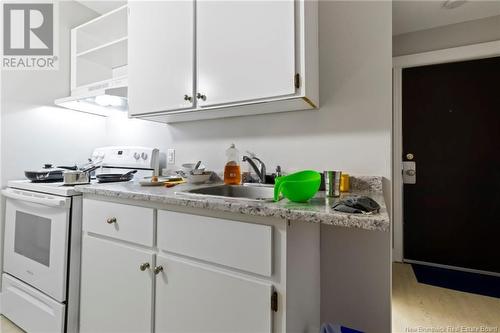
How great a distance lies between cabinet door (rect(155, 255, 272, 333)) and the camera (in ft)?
2.77

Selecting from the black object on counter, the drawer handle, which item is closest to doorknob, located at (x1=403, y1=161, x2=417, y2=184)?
the black object on counter

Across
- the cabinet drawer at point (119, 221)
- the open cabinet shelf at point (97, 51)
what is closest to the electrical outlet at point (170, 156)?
the cabinet drawer at point (119, 221)

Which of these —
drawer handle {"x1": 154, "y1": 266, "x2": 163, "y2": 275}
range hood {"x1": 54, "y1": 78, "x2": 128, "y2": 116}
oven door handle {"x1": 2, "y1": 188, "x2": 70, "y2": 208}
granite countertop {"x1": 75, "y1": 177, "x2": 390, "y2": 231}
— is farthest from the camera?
range hood {"x1": 54, "y1": 78, "x2": 128, "y2": 116}

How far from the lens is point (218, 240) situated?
0.92m

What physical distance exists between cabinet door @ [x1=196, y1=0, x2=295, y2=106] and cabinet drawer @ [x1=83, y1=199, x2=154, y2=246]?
651 mm

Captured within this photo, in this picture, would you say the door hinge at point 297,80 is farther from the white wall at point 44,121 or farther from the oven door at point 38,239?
the white wall at point 44,121

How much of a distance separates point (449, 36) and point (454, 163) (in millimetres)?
1200

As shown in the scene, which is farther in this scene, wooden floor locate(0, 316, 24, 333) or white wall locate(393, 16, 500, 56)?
white wall locate(393, 16, 500, 56)

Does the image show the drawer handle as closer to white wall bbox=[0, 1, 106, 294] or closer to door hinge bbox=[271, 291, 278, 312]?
door hinge bbox=[271, 291, 278, 312]

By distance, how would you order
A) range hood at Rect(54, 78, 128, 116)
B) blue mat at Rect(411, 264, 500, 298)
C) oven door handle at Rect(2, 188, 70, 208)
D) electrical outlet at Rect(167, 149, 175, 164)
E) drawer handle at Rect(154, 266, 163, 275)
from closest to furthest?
1. drawer handle at Rect(154, 266, 163, 275)
2. oven door handle at Rect(2, 188, 70, 208)
3. range hood at Rect(54, 78, 128, 116)
4. electrical outlet at Rect(167, 149, 175, 164)
5. blue mat at Rect(411, 264, 500, 298)

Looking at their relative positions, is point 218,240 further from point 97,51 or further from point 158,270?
point 97,51

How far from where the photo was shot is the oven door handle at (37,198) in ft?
4.32

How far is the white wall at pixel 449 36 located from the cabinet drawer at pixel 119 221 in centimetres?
282

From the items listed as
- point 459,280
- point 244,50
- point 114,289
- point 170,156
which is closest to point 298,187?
point 244,50
